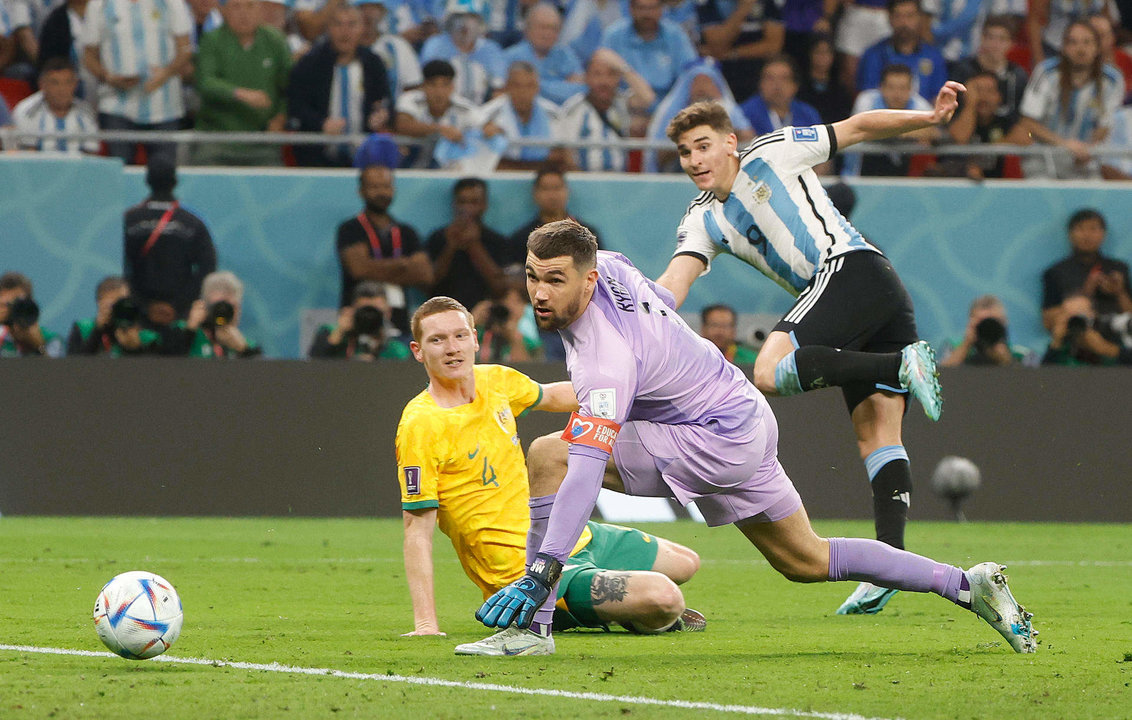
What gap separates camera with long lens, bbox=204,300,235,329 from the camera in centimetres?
1161

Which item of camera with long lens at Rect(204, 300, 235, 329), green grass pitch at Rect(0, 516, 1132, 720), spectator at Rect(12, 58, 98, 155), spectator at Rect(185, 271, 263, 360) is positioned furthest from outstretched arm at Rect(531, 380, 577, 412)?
spectator at Rect(12, 58, 98, 155)

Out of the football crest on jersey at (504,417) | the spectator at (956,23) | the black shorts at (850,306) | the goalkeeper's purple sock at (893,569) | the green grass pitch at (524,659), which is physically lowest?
the green grass pitch at (524,659)

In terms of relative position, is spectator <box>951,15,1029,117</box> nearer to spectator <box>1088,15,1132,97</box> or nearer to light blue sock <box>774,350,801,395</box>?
spectator <box>1088,15,1132,97</box>

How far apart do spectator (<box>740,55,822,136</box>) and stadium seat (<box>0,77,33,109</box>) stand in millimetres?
6431

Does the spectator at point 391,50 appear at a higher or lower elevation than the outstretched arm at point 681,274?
higher

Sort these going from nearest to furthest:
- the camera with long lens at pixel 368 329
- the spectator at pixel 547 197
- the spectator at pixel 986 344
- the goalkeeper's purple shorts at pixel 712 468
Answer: the goalkeeper's purple shorts at pixel 712 468 → the camera with long lens at pixel 368 329 → the spectator at pixel 986 344 → the spectator at pixel 547 197

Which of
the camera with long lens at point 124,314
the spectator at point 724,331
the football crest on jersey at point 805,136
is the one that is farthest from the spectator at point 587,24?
the football crest on jersey at point 805,136

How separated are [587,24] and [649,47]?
2.43 ft

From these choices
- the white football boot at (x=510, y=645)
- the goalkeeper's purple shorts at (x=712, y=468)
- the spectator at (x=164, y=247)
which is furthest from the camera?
the spectator at (x=164, y=247)

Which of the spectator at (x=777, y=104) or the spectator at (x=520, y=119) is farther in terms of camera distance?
the spectator at (x=777, y=104)

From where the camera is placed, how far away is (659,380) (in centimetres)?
514

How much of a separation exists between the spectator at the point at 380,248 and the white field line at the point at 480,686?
23.4ft

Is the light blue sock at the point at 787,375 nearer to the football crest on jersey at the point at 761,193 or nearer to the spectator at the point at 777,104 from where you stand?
the football crest on jersey at the point at 761,193

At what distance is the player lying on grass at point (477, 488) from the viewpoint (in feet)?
18.6
